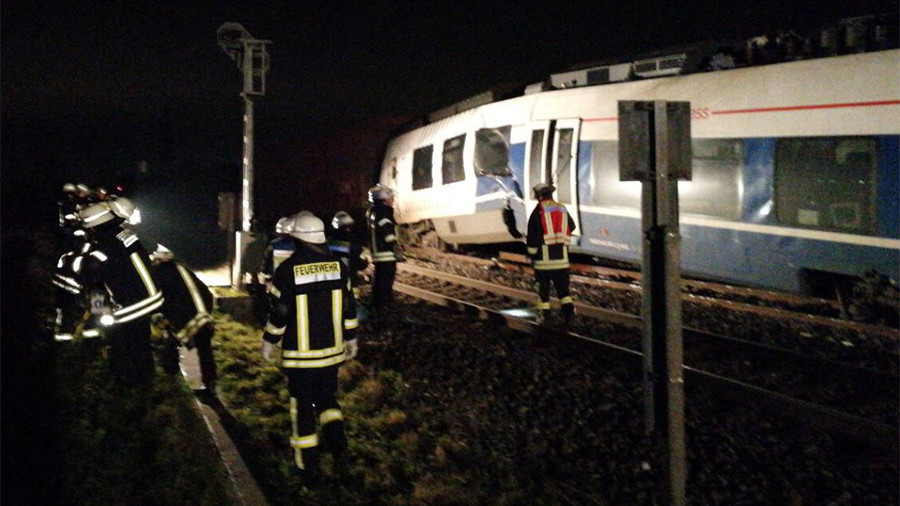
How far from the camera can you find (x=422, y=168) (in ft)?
58.0

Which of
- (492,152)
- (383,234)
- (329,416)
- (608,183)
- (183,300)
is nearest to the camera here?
(329,416)

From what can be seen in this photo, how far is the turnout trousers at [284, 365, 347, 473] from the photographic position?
17.0ft

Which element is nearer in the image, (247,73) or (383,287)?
(383,287)

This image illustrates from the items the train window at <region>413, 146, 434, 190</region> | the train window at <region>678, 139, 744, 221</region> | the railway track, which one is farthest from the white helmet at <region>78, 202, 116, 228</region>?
the train window at <region>413, 146, 434, 190</region>

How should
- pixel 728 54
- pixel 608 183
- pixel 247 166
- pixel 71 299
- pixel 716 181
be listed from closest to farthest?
1. pixel 71 299
2. pixel 716 181
3. pixel 728 54
4. pixel 247 166
5. pixel 608 183

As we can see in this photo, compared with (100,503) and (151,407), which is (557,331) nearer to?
(151,407)

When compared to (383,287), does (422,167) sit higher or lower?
higher

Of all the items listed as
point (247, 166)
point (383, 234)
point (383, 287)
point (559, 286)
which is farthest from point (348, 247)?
point (247, 166)

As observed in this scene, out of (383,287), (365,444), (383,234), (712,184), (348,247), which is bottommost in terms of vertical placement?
(365,444)

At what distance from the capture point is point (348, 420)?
254 inches

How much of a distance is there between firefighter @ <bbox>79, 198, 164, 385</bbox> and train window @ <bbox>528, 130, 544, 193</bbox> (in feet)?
25.6

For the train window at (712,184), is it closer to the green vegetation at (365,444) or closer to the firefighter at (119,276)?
the green vegetation at (365,444)

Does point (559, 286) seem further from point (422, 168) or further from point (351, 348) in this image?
point (422, 168)

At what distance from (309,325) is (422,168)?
42.0 feet
